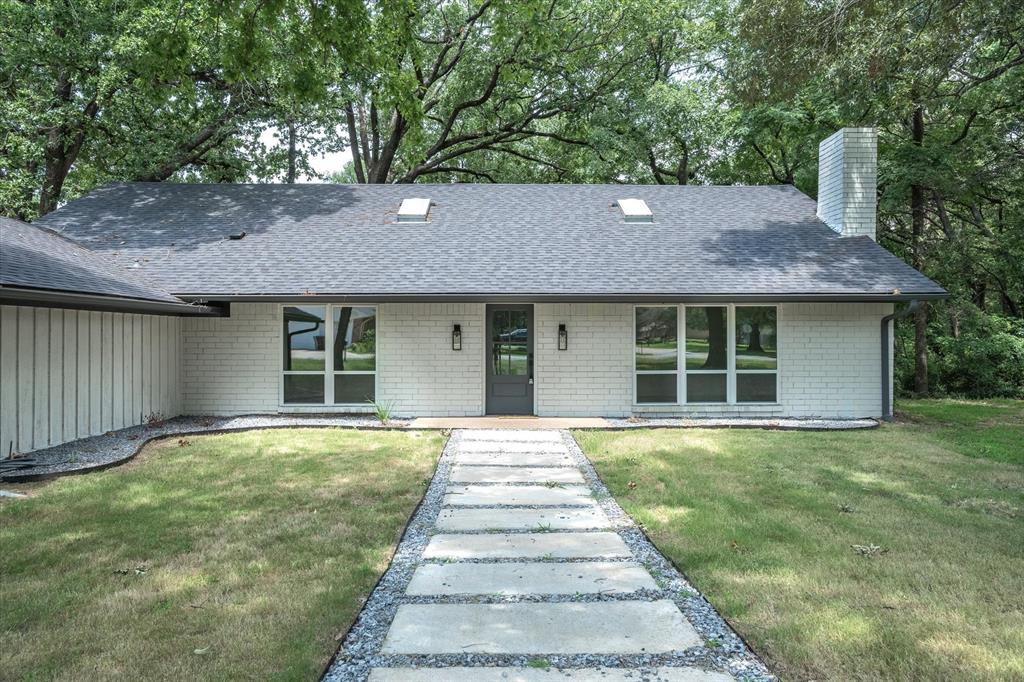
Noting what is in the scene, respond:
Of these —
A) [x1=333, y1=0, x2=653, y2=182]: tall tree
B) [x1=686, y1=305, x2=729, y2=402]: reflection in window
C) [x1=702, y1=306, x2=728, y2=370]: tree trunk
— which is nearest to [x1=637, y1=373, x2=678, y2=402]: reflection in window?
[x1=686, y1=305, x2=729, y2=402]: reflection in window

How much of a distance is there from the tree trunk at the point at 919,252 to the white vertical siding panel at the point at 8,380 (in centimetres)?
1726

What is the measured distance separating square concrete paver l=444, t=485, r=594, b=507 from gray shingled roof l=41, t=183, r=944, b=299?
171 inches

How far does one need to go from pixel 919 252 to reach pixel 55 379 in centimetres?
1762

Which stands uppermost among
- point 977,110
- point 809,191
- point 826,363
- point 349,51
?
point 977,110

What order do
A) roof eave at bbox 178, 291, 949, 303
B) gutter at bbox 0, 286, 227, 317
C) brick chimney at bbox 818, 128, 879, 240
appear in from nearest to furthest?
gutter at bbox 0, 286, 227, 317
roof eave at bbox 178, 291, 949, 303
brick chimney at bbox 818, 128, 879, 240

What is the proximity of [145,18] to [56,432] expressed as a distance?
30.9 ft

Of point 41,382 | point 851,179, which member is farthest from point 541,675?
point 851,179

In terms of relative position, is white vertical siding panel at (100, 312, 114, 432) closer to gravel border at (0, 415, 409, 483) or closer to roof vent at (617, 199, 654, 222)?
gravel border at (0, 415, 409, 483)

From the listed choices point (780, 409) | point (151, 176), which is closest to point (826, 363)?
point (780, 409)

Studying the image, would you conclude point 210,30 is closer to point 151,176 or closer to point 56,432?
point 56,432

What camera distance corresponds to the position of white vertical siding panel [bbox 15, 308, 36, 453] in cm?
745

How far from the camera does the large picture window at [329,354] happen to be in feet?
35.9

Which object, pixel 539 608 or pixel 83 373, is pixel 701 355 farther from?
pixel 83 373

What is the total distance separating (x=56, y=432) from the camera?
8.05 meters
